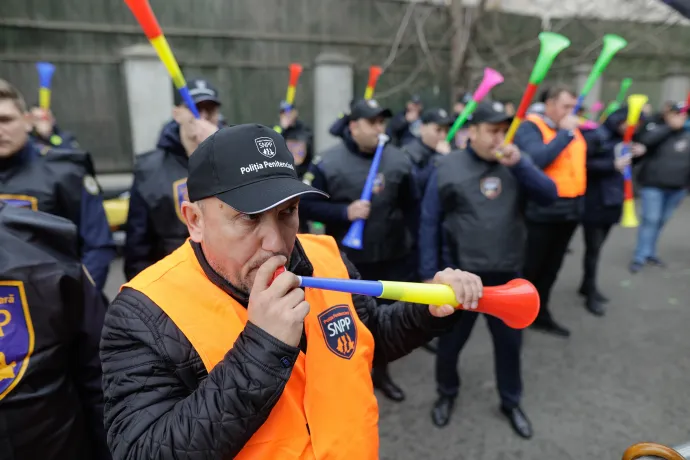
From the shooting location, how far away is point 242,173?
1.30 metres

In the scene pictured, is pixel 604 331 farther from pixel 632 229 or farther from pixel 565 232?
pixel 632 229

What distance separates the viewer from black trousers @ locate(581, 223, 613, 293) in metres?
5.42

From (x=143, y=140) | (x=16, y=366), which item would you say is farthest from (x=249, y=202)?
(x=143, y=140)

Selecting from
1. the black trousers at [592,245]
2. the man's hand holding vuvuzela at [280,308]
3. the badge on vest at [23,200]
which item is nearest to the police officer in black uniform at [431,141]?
the black trousers at [592,245]

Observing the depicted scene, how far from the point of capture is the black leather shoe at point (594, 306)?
545 cm

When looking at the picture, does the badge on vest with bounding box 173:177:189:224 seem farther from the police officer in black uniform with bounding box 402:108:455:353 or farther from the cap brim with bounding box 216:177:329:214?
the police officer in black uniform with bounding box 402:108:455:353

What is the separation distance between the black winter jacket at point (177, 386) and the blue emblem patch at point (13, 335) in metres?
0.51

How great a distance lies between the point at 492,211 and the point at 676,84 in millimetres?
13682

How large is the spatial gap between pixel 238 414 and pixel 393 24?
1136 centimetres

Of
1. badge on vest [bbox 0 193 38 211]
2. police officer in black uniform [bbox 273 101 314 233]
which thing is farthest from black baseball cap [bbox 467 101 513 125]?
police officer in black uniform [bbox 273 101 314 233]

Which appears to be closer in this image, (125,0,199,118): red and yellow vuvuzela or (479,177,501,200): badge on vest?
(125,0,199,118): red and yellow vuvuzela

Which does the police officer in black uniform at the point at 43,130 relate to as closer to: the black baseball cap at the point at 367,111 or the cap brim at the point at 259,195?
the black baseball cap at the point at 367,111

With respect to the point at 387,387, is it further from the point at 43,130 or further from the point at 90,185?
the point at 43,130

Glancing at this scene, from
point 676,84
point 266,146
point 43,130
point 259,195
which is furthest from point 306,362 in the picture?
point 676,84
